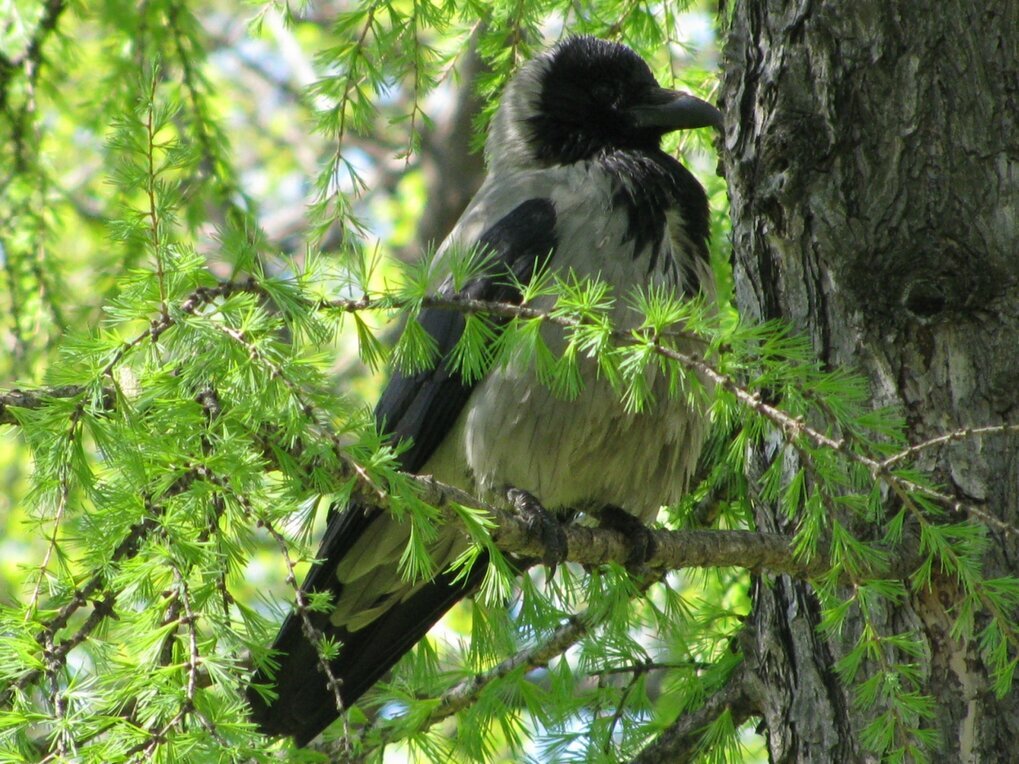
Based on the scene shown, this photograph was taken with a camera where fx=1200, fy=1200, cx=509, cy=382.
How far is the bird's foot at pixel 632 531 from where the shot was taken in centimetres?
311

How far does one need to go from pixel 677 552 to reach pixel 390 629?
1394 mm

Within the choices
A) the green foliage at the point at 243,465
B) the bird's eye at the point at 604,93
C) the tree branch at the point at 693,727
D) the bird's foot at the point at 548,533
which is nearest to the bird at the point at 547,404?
the bird's eye at the point at 604,93

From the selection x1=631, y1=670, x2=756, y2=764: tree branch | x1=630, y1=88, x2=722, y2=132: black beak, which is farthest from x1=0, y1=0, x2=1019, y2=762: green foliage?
x1=630, y1=88, x2=722, y2=132: black beak

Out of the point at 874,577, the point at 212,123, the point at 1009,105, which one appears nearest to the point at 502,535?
the point at 874,577

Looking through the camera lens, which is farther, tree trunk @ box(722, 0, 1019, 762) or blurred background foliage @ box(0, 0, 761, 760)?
tree trunk @ box(722, 0, 1019, 762)

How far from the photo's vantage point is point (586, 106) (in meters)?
4.11

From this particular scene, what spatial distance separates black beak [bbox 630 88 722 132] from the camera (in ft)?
12.4

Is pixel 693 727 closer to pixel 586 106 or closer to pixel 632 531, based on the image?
pixel 632 531

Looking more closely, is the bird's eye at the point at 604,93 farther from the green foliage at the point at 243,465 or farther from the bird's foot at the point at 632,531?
the green foliage at the point at 243,465

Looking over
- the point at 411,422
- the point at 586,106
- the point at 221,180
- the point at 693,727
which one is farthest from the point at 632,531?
the point at 221,180

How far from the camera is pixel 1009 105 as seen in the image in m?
3.00

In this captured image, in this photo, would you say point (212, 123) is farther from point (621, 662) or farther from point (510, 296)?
point (621, 662)

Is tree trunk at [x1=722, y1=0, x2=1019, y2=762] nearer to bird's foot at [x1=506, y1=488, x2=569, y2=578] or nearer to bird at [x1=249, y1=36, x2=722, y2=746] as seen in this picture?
bird at [x1=249, y1=36, x2=722, y2=746]

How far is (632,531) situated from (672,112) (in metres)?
1.40
